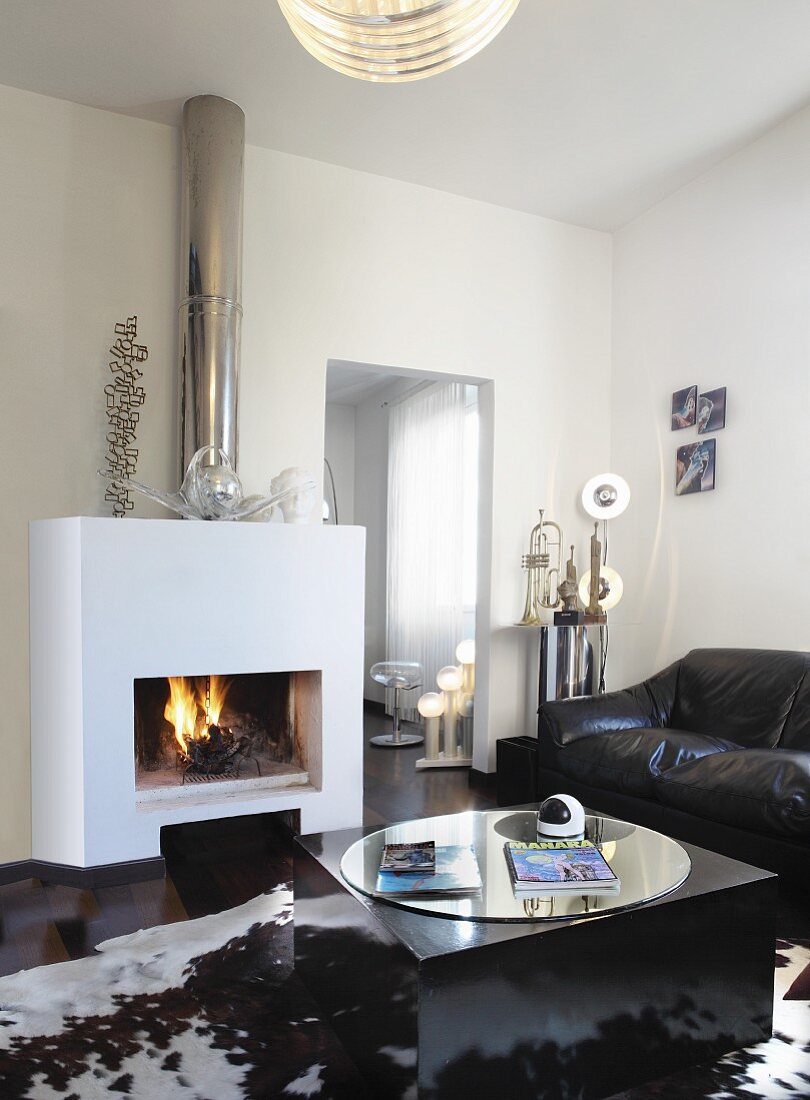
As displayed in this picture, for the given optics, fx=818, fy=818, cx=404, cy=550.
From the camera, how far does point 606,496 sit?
14.7 ft

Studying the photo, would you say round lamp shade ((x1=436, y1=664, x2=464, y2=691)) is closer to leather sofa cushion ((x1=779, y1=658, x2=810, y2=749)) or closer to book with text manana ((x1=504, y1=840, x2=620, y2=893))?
leather sofa cushion ((x1=779, y1=658, x2=810, y2=749))

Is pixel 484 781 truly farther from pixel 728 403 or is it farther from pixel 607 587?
pixel 728 403

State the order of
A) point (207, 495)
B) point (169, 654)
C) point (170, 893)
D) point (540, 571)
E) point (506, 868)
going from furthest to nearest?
point (540, 571) → point (207, 495) → point (169, 654) → point (170, 893) → point (506, 868)

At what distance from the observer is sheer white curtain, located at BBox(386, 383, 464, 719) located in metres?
5.99

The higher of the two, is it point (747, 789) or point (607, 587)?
point (607, 587)

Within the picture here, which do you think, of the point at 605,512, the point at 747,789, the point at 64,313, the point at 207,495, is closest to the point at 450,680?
the point at 605,512

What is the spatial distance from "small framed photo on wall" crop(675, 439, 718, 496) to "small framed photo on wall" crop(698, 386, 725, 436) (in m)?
0.07

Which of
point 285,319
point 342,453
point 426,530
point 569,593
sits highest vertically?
point 285,319

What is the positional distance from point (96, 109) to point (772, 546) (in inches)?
137

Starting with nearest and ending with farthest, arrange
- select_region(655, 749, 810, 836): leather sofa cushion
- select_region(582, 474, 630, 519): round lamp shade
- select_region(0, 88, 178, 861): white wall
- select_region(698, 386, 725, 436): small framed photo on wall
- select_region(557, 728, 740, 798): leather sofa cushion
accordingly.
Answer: select_region(655, 749, 810, 836): leather sofa cushion → select_region(557, 728, 740, 798): leather sofa cushion → select_region(0, 88, 178, 861): white wall → select_region(698, 386, 725, 436): small framed photo on wall → select_region(582, 474, 630, 519): round lamp shade

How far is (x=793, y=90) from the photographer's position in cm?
338

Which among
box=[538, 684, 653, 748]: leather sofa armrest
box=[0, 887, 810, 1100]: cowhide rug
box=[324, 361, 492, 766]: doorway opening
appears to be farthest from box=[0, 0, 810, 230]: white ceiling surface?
box=[0, 887, 810, 1100]: cowhide rug

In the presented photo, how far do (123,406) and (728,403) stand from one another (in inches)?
109

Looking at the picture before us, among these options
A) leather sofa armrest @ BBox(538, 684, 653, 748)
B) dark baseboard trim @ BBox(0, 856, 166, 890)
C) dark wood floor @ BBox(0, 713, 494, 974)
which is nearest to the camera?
dark wood floor @ BBox(0, 713, 494, 974)
